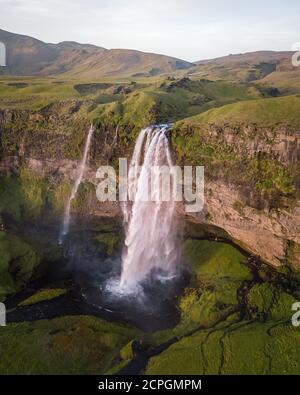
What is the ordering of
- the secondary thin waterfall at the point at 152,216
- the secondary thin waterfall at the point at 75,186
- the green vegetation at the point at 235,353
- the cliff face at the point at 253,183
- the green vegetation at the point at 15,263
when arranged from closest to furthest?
the green vegetation at the point at 235,353 → the cliff face at the point at 253,183 → the green vegetation at the point at 15,263 → the secondary thin waterfall at the point at 152,216 → the secondary thin waterfall at the point at 75,186

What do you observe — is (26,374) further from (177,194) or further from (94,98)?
(94,98)

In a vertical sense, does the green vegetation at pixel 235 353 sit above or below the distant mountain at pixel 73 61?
below

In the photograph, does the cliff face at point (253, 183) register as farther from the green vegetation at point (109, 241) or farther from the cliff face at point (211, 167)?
the green vegetation at point (109, 241)

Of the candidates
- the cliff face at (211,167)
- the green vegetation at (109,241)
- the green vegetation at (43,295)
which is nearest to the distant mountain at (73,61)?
the cliff face at (211,167)

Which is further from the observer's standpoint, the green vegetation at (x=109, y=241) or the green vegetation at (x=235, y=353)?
the green vegetation at (x=109, y=241)

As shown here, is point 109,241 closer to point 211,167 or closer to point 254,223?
point 211,167

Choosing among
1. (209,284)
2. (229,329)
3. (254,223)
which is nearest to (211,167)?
(254,223)
